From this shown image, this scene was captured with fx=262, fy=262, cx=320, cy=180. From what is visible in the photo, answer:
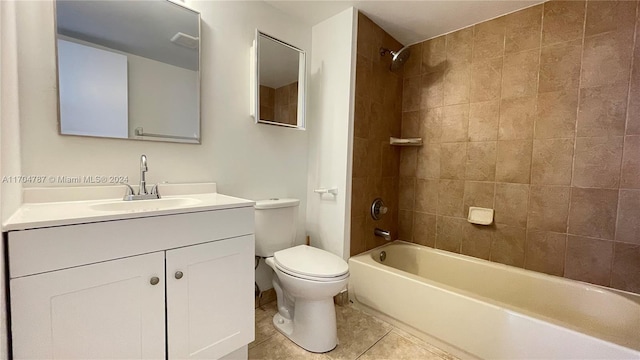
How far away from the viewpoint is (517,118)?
179cm

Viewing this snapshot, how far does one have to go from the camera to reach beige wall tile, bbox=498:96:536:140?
1.74 meters

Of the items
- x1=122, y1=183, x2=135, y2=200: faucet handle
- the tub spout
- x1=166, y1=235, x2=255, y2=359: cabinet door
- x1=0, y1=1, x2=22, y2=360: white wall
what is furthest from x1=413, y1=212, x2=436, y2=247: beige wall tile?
x1=0, y1=1, x2=22, y2=360: white wall

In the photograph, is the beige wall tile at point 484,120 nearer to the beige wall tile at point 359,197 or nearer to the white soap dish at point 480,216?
the white soap dish at point 480,216

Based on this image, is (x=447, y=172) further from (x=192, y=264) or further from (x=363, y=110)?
(x=192, y=264)

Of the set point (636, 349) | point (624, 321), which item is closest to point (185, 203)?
point (636, 349)

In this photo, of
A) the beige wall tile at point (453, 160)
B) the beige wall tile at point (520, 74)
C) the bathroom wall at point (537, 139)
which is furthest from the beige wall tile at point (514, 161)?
the beige wall tile at point (520, 74)

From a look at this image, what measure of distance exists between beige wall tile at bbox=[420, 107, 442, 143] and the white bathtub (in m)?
0.94

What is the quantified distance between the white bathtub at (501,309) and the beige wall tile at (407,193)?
0.47 meters

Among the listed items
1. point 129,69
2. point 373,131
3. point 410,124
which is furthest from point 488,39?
point 129,69

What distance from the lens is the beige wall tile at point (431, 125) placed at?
7.04 ft

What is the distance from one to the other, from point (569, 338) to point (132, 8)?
2.52 metres

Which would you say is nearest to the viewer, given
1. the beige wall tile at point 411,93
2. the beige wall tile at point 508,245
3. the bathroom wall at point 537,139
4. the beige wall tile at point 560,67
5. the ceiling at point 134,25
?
the ceiling at point 134,25

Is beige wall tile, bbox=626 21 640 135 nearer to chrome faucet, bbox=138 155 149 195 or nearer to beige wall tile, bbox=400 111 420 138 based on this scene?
beige wall tile, bbox=400 111 420 138

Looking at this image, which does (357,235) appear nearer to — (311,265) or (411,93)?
(311,265)
